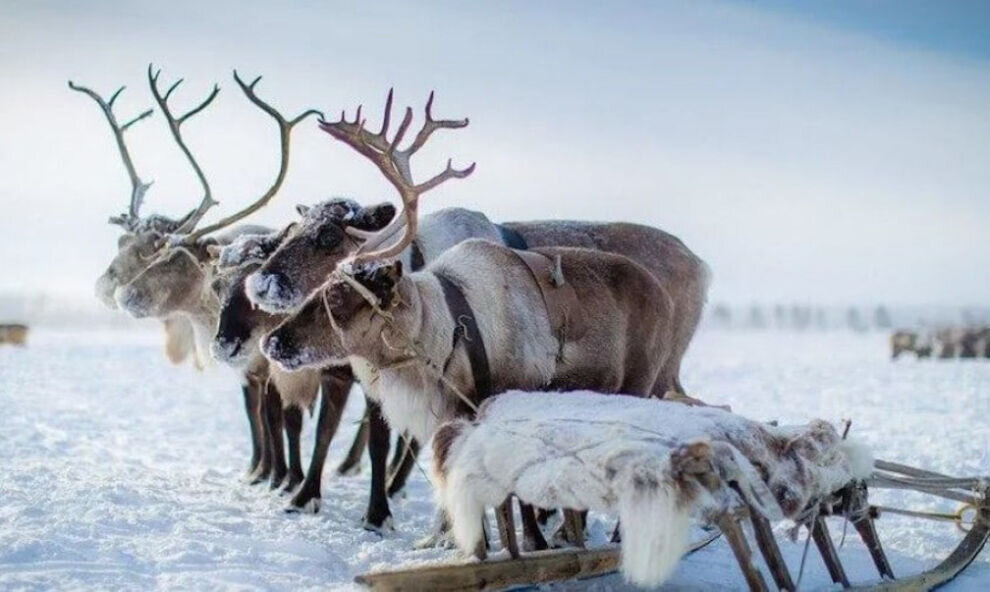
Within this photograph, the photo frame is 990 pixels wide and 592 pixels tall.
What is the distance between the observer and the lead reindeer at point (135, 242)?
8.79 m

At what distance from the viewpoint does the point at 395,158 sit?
5.40m

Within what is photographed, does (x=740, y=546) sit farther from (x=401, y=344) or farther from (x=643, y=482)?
(x=401, y=344)

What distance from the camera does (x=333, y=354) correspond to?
495 centimetres

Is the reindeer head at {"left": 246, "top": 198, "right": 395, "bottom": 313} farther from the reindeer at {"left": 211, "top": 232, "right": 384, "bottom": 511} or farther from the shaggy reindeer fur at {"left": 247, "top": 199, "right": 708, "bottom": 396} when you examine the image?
the reindeer at {"left": 211, "top": 232, "right": 384, "bottom": 511}

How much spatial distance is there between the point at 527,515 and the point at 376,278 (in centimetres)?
130

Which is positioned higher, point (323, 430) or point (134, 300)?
point (134, 300)

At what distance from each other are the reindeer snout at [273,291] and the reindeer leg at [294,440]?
1.90 m

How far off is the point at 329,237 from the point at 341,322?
108 centimetres

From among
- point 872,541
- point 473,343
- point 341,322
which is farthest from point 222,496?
point 872,541

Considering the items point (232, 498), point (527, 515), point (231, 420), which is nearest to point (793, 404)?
point (231, 420)

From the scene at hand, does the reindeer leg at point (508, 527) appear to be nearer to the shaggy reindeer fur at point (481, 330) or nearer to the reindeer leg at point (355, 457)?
the shaggy reindeer fur at point (481, 330)

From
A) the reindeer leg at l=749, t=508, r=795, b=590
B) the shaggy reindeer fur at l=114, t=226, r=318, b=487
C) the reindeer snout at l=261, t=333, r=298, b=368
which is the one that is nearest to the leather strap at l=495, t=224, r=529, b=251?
the shaggy reindeer fur at l=114, t=226, r=318, b=487

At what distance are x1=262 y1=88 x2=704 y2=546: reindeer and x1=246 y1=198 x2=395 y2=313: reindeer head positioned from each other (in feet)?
0.75

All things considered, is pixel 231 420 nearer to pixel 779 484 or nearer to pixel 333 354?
pixel 333 354
